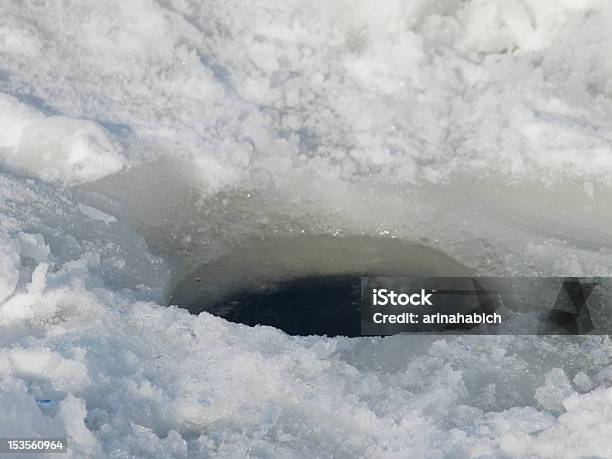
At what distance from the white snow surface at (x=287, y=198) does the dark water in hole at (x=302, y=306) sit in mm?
Answer: 237

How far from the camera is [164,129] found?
4441mm

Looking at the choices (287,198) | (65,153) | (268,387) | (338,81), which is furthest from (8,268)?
(338,81)

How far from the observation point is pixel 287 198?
13.8ft

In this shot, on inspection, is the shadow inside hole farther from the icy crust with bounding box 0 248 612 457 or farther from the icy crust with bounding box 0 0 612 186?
the icy crust with bounding box 0 0 612 186

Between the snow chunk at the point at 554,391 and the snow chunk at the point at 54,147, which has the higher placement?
the snow chunk at the point at 54,147

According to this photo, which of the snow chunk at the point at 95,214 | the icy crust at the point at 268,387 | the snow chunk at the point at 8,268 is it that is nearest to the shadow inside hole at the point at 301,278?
the icy crust at the point at 268,387

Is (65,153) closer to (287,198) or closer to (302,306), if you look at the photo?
(287,198)

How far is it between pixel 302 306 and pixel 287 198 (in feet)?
2.27

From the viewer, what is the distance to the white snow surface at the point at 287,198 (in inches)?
116

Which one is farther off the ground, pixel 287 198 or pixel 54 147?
pixel 54 147

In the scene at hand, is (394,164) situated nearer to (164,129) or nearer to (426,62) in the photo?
(426,62)

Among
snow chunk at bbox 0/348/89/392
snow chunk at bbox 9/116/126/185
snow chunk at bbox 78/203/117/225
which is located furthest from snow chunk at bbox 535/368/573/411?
snow chunk at bbox 9/116/126/185

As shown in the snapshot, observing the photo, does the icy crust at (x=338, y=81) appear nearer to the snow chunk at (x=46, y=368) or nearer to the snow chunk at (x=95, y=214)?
the snow chunk at (x=95, y=214)

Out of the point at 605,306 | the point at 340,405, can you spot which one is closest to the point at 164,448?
the point at 340,405
